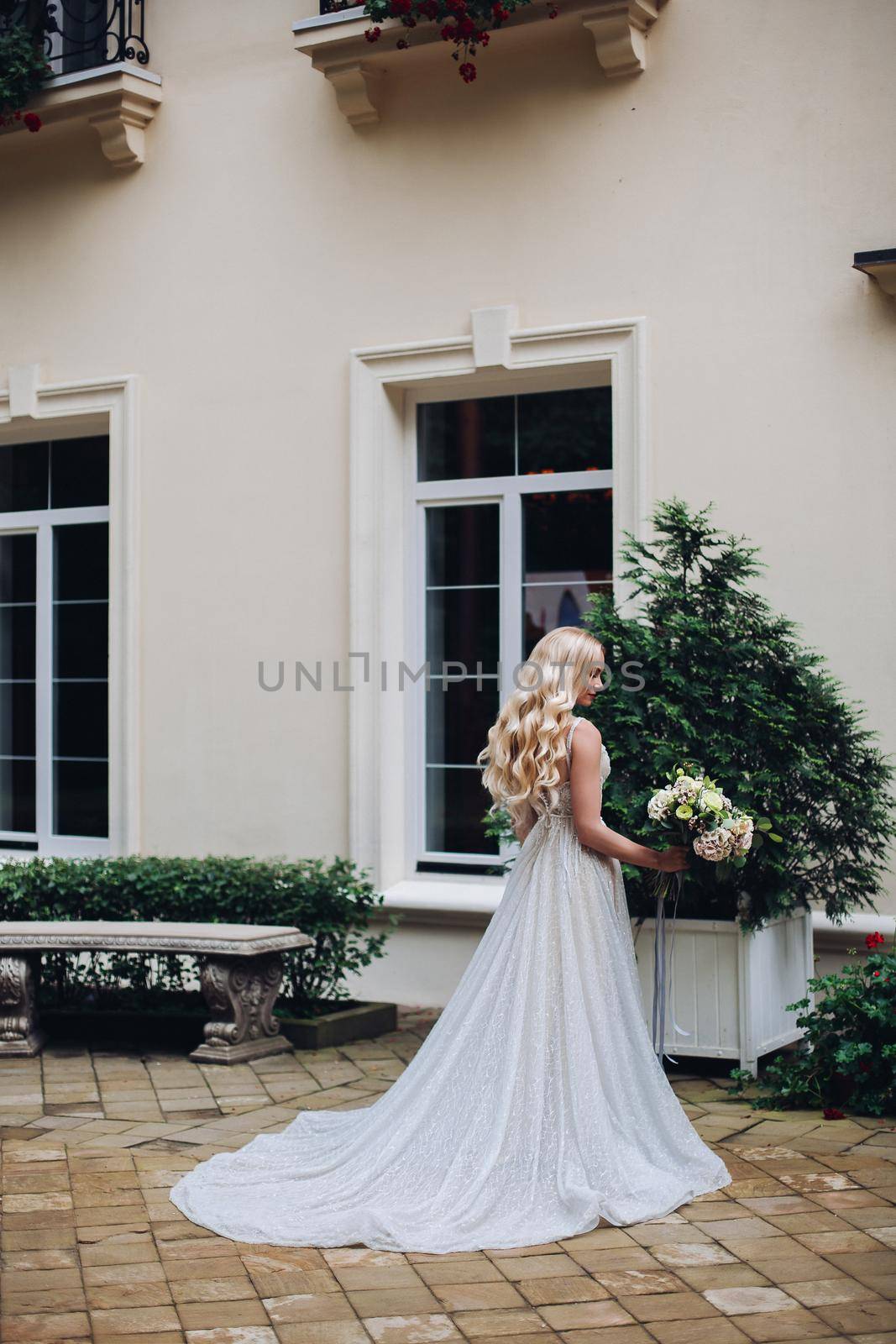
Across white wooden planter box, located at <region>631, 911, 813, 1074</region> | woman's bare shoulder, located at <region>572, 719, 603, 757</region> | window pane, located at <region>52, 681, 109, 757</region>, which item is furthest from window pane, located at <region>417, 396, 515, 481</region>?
woman's bare shoulder, located at <region>572, 719, 603, 757</region>

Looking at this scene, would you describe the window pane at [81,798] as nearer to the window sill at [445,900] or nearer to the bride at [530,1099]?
the window sill at [445,900]

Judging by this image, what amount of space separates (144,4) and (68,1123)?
594 cm

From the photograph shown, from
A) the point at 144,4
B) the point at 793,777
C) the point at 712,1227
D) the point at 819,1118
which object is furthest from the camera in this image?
the point at 144,4

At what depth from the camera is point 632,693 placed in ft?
18.9

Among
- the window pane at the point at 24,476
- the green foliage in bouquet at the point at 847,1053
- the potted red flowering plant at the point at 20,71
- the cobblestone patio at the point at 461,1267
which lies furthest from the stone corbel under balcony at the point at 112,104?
the green foliage in bouquet at the point at 847,1053

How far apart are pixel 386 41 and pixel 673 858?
14.7ft

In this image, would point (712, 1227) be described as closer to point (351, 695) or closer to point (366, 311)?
point (351, 695)

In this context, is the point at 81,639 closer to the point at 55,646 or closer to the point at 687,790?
the point at 55,646

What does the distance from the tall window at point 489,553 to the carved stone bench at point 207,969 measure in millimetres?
1365

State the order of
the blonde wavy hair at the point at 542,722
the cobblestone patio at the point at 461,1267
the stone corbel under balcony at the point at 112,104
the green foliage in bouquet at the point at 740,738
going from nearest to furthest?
the cobblestone patio at the point at 461,1267
the blonde wavy hair at the point at 542,722
the green foliage in bouquet at the point at 740,738
the stone corbel under balcony at the point at 112,104

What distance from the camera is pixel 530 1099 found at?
4.35 m

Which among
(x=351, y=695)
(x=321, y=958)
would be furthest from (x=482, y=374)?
(x=321, y=958)

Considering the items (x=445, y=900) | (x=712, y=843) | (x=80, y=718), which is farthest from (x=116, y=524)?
(x=712, y=843)

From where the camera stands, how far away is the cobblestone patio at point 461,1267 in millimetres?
3402
